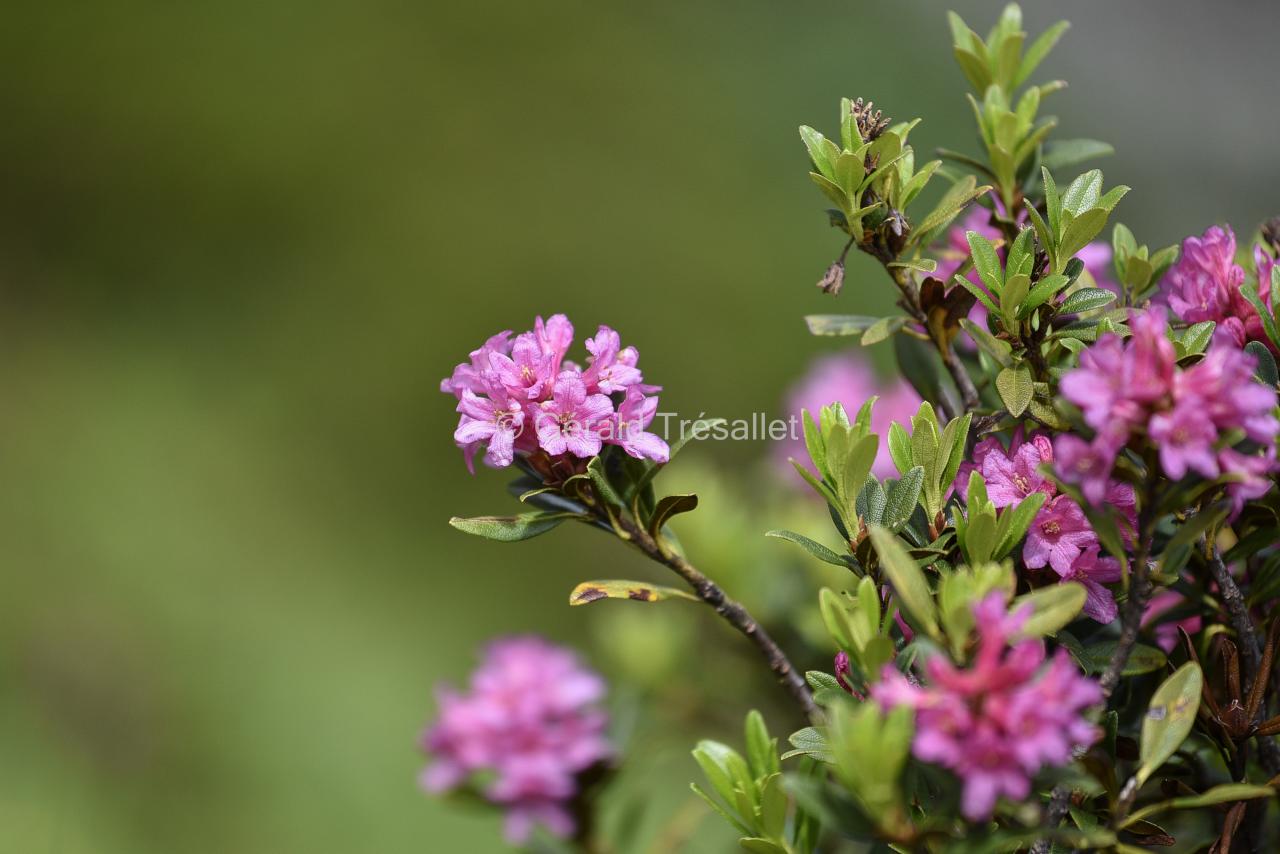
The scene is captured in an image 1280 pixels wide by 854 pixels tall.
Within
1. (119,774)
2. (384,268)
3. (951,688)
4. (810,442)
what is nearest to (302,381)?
(384,268)

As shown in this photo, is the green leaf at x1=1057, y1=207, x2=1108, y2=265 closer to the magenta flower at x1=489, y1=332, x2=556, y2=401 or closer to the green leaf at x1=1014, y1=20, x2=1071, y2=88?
the green leaf at x1=1014, y1=20, x2=1071, y2=88

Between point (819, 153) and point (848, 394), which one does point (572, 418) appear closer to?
point (819, 153)

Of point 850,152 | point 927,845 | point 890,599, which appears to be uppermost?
point 850,152

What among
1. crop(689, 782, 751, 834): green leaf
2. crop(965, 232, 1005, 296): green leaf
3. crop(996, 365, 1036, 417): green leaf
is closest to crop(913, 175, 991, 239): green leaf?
crop(965, 232, 1005, 296): green leaf

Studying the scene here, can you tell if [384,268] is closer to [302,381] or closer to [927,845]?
[302,381]

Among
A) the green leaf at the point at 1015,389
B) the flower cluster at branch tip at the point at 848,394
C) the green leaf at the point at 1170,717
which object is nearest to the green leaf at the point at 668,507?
the green leaf at the point at 1015,389

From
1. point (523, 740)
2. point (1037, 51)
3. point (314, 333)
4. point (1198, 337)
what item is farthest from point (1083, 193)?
point (314, 333)
